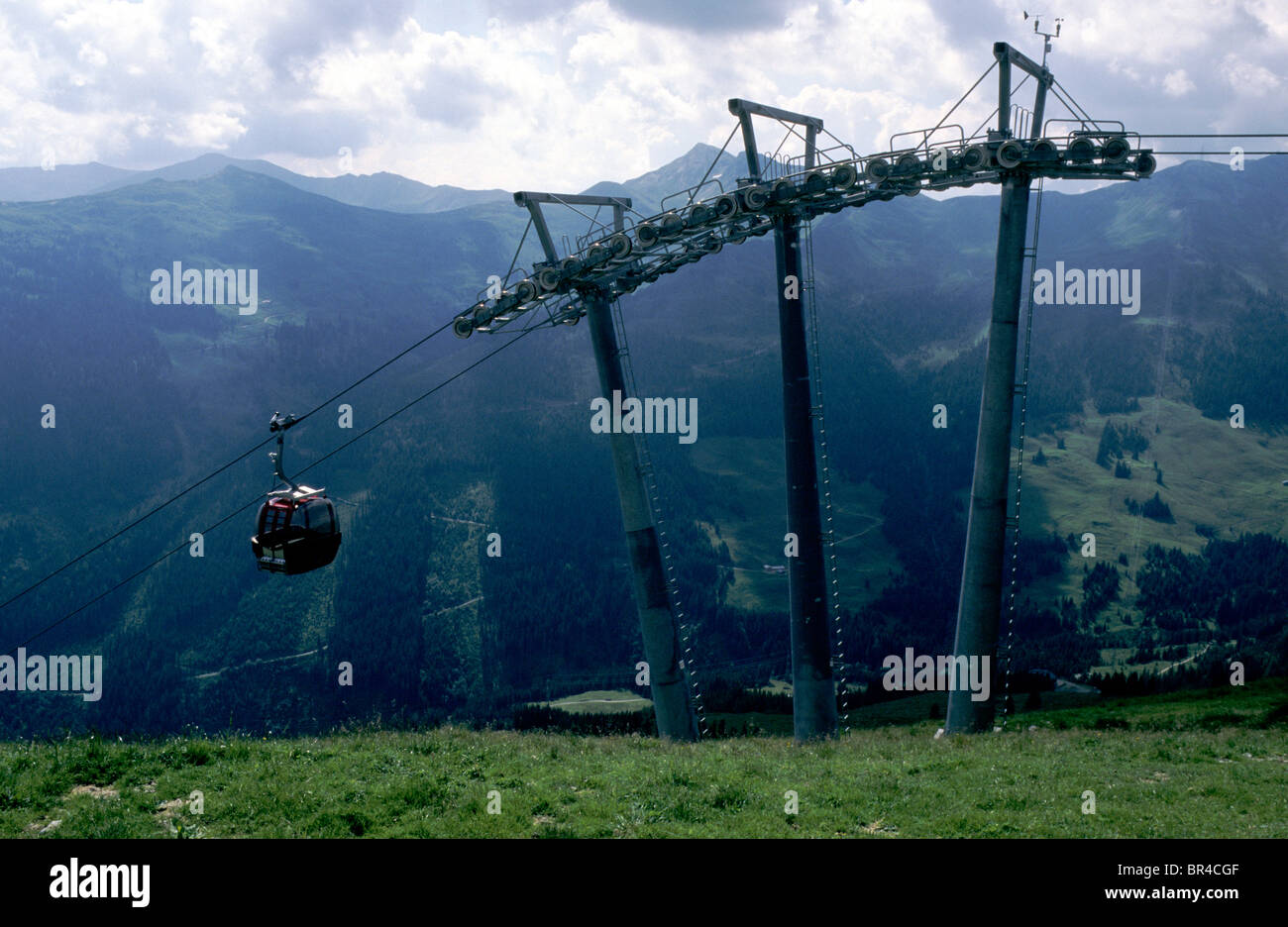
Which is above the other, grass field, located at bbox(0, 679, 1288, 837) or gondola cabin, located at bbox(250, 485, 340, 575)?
gondola cabin, located at bbox(250, 485, 340, 575)

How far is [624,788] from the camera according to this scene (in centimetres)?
1670

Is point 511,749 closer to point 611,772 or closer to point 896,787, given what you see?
point 611,772

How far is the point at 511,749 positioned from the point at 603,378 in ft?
44.3

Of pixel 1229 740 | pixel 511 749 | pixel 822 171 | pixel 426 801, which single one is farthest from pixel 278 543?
pixel 1229 740

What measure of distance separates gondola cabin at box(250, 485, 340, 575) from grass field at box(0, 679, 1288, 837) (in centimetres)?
482

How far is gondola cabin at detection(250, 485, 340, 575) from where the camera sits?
945 inches

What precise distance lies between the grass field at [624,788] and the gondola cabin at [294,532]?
4.82 metres

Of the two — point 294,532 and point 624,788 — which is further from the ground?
point 294,532

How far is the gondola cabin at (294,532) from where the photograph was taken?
2400 centimetres

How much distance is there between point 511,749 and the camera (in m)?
20.4

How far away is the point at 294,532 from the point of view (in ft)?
78.8

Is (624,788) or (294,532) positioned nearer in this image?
(624,788)

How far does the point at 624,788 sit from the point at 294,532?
12024mm

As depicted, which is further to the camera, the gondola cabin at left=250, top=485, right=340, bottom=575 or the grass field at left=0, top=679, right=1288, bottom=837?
the gondola cabin at left=250, top=485, right=340, bottom=575
